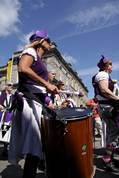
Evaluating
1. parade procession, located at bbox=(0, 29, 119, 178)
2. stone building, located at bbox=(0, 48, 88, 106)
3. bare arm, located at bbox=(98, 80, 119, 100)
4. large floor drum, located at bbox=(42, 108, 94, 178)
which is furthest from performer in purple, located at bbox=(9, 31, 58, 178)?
stone building, located at bbox=(0, 48, 88, 106)

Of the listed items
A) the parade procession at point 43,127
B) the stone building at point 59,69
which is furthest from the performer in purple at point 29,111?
the stone building at point 59,69

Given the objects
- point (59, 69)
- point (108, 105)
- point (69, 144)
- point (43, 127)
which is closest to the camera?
point (69, 144)

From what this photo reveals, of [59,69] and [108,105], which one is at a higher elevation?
[59,69]

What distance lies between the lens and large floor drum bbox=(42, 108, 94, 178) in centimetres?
362

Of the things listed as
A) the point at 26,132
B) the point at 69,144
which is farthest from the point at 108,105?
the point at 69,144

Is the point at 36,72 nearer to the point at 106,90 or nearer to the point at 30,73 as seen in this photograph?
the point at 30,73

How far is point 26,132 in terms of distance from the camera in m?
4.03

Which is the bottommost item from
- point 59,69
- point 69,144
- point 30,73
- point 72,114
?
point 69,144

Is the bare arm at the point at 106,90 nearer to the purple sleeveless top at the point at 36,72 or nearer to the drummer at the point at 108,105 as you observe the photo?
the drummer at the point at 108,105

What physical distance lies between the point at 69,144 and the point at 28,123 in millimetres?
606

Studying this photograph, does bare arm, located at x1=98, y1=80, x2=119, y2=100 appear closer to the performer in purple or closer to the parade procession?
the parade procession

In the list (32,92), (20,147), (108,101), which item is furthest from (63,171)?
→ (108,101)

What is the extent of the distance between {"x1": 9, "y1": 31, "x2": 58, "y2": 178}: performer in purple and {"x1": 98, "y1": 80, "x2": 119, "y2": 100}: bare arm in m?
1.71

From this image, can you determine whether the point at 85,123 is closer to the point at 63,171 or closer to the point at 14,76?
the point at 63,171
